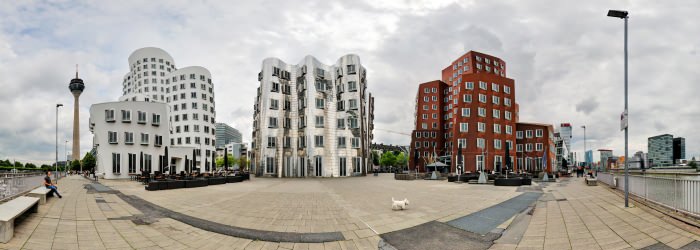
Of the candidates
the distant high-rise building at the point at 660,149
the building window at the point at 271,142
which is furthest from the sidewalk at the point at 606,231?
the distant high-rise building at the point at 660,149

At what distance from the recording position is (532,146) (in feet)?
200

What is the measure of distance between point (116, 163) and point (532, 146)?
7171cm

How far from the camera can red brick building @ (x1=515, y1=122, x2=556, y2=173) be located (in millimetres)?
59938

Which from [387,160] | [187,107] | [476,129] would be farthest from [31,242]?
[387,160]

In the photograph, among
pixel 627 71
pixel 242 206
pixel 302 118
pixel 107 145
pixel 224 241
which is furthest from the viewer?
pixel 302 118

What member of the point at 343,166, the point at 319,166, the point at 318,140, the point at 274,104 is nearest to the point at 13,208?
the point at 319,166

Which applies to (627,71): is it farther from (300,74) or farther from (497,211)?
(300,74)

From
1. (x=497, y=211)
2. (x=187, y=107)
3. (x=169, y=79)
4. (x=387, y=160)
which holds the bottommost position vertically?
(x=387, y=160)

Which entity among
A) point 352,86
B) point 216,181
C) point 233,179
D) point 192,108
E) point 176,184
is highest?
point 352,86

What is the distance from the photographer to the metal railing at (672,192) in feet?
26.9

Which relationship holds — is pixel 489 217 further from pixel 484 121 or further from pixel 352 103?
pixel 484 121

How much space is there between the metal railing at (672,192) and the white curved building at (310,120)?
1562 inches

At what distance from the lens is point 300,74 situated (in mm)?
53438

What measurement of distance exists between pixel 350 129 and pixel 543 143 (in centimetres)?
3842
